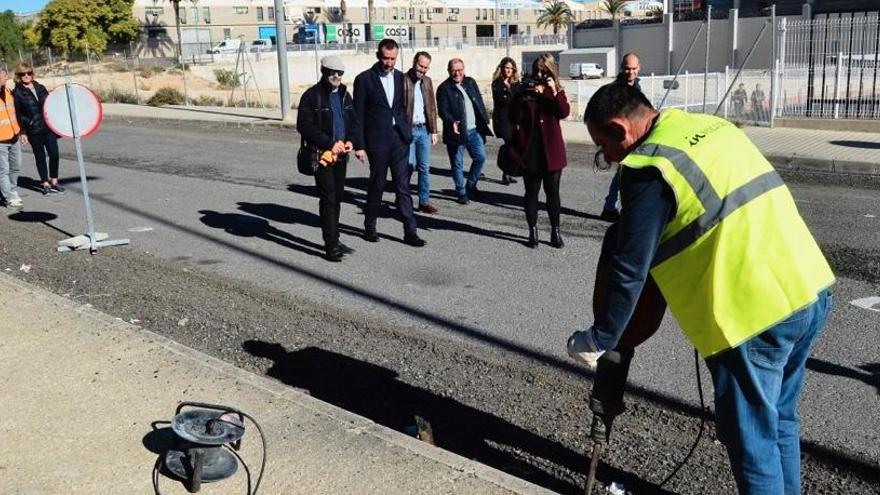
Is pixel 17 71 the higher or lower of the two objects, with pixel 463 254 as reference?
higher

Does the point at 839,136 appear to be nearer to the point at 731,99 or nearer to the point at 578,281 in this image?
the point at 731,99

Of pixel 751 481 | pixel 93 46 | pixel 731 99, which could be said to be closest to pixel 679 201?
pixel 751 481

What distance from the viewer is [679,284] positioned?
9.89 ft

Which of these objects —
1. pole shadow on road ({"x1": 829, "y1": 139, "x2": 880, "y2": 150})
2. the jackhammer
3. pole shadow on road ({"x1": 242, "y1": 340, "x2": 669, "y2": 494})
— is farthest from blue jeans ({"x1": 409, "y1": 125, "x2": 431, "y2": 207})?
pole shadow on road ({"x1": 829, "y1": 139, "x2": 880, "y2": 150})

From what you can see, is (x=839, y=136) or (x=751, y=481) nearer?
(x=751, y=481)

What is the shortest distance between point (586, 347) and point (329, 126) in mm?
5218

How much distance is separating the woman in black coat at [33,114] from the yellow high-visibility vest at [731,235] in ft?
35.4

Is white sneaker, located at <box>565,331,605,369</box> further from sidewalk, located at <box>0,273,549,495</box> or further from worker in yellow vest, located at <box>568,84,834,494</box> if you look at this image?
sidewalk, located at <box>0,273,549,495</box>

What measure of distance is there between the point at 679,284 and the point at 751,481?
2.32ft

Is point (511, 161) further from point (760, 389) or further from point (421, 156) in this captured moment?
point (760, 389)

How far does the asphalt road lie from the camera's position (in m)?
4.71

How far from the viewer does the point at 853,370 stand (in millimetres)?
5344

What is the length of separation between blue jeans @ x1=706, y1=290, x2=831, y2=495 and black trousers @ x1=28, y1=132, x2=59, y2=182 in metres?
11.5

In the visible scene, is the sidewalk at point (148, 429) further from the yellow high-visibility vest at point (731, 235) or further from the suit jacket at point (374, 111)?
the suit jacket at point (374, 111)
